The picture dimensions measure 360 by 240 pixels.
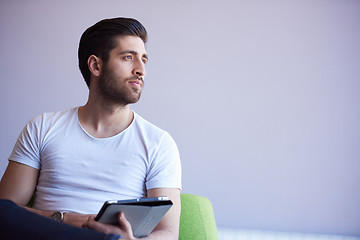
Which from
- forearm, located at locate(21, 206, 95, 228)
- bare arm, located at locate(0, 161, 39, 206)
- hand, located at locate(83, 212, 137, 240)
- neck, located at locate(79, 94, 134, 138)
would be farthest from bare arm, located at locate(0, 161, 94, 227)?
hand, located at locate(83, 212, 137, 240)

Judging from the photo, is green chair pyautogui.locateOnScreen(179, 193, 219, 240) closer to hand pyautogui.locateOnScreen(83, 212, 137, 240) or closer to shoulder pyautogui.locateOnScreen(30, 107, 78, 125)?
hand pyautogui.locateOnScreen(83, 212, 137, 240)

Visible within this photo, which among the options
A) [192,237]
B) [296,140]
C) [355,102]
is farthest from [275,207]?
[192,237]

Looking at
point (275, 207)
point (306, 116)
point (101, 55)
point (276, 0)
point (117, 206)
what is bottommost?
point (275, 207)

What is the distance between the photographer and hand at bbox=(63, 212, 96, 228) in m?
1.25

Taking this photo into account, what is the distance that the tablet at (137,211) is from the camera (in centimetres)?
105

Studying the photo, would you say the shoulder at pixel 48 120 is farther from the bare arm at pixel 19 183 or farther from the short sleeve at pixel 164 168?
the short sleeve at pixel 164 168

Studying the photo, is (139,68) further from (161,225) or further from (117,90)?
(161,225)

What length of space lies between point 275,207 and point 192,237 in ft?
3.93

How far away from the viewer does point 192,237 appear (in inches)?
60.3

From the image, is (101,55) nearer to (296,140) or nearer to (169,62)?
(169,62)

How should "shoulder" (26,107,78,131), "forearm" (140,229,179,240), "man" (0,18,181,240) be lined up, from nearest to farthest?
"forearm" (140,229,179,240) < "man" (0,18,181,240) < "shoulder" (26,107,78,131)

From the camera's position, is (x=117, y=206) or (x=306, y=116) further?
(x=306, y=116)

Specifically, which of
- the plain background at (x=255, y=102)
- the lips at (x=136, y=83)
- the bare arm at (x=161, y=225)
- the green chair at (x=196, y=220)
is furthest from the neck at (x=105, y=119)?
the plain background at (x=255, y=102)

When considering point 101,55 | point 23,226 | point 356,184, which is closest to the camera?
point 23,226
